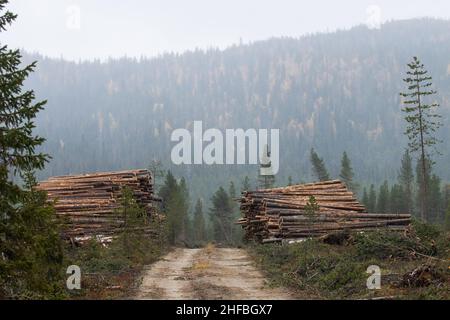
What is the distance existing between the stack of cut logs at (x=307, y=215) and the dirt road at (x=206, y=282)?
17.4 feet

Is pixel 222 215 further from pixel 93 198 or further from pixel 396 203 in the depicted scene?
pixel 93 198

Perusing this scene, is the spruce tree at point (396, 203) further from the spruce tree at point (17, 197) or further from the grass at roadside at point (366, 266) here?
the spruce tree at point (17, 197)

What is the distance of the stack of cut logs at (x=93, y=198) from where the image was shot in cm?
2724

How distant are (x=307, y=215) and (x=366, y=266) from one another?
991cm

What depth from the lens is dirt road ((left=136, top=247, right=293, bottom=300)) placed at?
43.5 feet

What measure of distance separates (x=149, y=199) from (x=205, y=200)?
11513cm

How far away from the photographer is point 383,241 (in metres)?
18.8

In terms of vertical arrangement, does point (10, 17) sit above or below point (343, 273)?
above

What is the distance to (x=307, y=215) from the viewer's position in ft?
84.4

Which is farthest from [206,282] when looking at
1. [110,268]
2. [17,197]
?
[17,197]

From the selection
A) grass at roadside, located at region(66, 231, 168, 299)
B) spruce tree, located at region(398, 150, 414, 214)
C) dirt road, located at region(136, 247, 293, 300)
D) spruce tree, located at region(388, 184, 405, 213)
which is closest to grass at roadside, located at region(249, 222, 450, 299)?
dirt road, located at region(136, 247, 293, 300)

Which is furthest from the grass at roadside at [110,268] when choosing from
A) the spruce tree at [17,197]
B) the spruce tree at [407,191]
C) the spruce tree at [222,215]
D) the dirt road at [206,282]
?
the spruce tree at [407,191]
